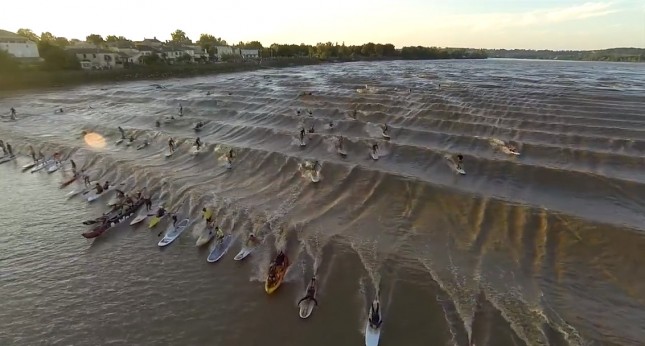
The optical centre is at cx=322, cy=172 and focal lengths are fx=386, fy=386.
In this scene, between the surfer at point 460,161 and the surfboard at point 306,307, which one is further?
the surfer at point 460,161

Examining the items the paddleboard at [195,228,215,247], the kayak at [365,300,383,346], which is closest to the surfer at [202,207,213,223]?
the paddleboard at [195,228,215,247]

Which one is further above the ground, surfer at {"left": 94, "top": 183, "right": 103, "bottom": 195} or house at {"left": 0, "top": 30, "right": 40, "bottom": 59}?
house at {"left": 0, "top": 30, "right": 40, "bottom": 59}

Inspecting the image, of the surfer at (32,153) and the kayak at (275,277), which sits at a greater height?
the surfer at (32,153)

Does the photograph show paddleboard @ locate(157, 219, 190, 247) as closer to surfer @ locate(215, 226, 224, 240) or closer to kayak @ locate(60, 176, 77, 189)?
surfer @ locate(215, 226, 224, 240)

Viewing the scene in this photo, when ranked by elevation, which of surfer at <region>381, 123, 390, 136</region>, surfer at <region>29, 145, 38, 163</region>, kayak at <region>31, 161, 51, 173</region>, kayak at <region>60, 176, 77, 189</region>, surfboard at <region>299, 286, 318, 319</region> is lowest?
surfboard at <region>299, 286, 318, 319</region>

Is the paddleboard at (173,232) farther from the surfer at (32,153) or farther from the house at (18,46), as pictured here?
the house at (18,46)

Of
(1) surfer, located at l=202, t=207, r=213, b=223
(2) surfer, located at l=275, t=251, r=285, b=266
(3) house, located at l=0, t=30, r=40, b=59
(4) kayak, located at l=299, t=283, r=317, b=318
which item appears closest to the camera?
(4) kayak, located at l=299, t=283, r=317, b=318

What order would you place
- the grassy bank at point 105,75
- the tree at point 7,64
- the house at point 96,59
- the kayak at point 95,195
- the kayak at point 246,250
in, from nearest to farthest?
the kayak at point 246,250 → the kayak at point 95,195 → the tree at point 7,64 → the grassy bank at point 105,75 → the house at point 96,59

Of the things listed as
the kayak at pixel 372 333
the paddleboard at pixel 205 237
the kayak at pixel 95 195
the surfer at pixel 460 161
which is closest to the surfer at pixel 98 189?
the kayak at pixel 95 195
